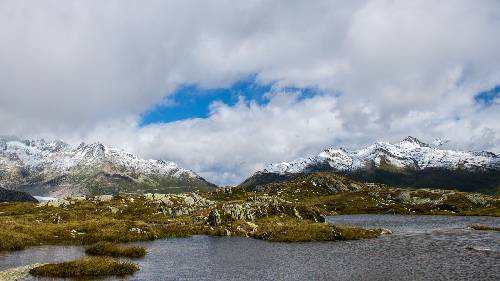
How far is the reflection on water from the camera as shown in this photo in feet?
170

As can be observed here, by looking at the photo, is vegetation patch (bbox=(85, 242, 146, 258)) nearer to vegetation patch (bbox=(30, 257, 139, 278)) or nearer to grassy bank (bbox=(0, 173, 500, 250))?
grassy bank (bbox=(0, 173, 500, 250))

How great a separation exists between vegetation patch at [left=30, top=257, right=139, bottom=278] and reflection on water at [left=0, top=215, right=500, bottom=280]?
7.46ft

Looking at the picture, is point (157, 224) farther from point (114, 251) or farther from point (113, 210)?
point (114, 251)

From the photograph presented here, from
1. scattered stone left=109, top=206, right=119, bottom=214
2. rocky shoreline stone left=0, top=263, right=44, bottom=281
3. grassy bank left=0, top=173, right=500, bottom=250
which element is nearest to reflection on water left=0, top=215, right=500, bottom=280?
grassy bank left=0, top=173, right=500, bottom=250

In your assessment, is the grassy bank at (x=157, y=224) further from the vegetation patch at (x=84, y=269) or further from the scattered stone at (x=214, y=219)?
the vegetation patch at (x=84, y=269)

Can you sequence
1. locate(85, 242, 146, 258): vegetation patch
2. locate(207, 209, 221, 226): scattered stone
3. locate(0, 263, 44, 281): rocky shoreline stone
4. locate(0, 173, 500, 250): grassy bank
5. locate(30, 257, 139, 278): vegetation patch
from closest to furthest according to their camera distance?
locate(0, 263, 44, 281): rocky shoreline stone, locate(30, 257, 139, 278): vegetation patch, locate(85, 242, 146, 258): vegetation patch, locate(0, 173, 500, 250): grassy bank, locate(207, 209, 221, 226): scattered stone

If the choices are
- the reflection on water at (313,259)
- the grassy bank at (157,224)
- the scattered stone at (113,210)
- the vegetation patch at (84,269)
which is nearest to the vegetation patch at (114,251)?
the grassy bank at (157,224)

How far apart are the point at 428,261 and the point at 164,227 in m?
63.4

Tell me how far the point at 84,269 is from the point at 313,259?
97.5ft

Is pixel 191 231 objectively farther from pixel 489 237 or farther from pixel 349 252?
pixel 489 237

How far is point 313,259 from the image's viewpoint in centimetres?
6353

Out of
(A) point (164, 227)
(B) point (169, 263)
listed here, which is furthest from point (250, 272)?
(A) point (164, 227)

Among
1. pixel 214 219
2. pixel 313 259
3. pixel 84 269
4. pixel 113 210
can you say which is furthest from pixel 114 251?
pixel 113 210

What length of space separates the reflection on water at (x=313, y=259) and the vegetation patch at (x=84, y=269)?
2274 millimetres
